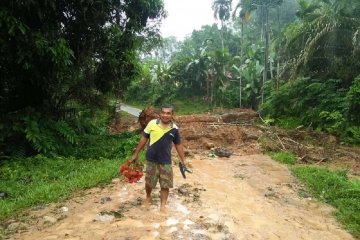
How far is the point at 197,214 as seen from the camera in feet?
16.7

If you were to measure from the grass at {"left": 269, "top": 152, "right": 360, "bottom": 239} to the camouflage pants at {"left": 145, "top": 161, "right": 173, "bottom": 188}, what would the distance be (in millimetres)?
2690

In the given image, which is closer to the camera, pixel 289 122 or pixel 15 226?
pixel 15 226

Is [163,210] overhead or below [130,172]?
below

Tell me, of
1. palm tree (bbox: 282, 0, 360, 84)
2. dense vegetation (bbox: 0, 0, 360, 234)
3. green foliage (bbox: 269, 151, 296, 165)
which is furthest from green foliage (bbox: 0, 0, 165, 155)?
palm tree (bbox: 282, 0, 360, 84)

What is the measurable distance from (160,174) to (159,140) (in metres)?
0.48

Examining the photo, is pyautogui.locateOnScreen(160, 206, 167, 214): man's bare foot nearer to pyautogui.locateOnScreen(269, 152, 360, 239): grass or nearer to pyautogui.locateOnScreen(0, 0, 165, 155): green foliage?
pyautogui.locateOnScreen(269, 152, 360, 239): grass

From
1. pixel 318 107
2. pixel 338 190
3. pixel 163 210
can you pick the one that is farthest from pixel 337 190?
pixel 318 107

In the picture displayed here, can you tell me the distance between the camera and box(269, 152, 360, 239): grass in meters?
5.55

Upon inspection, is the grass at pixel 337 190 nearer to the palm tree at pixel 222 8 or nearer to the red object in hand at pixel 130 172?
the red object in hand at pixel 130 172

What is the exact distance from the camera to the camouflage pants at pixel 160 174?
16.1ft

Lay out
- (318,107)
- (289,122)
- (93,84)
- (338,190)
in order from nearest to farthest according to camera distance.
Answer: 1. (338,190)
2. (93,84)
3. (318,107)
4. (289,122)

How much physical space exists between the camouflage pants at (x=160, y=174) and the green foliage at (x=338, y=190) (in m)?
2.70

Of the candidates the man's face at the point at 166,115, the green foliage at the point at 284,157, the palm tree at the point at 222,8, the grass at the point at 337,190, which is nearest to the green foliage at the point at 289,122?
the green foliage at the point at 284,157

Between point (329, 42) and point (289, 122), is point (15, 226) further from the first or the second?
point (329, 42)
